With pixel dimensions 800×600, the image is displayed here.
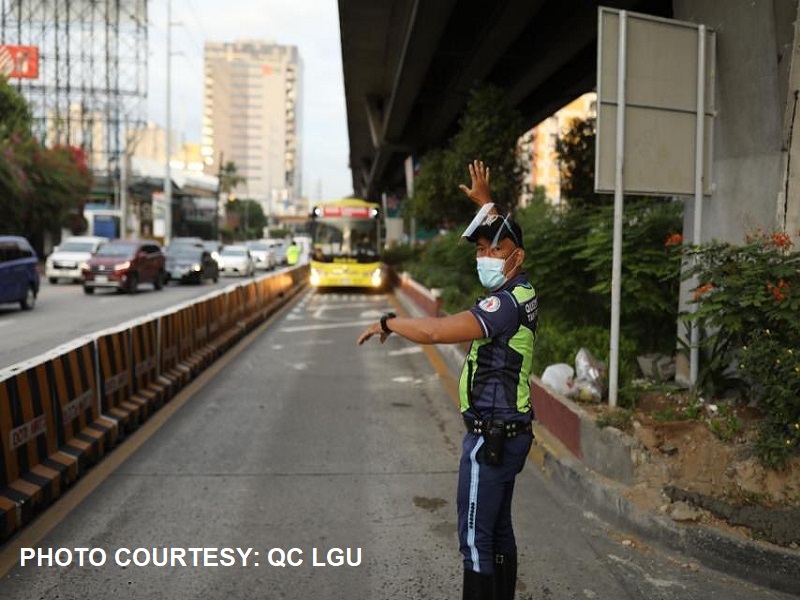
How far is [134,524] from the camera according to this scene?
4984 mm

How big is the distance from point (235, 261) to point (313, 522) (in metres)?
33.8

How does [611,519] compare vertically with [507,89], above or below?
below

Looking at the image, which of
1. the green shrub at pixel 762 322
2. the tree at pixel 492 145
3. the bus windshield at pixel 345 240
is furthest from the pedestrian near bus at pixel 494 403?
the bus windshield at pixel 345 240

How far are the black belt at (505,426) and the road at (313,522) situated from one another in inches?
46.8

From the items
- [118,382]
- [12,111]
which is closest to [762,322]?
[118,382]

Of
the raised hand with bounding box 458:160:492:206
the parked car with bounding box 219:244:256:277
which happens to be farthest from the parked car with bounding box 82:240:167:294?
the raised hand with bounding box 458:160:492:206

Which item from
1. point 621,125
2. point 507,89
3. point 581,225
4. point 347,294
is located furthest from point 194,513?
point 347,294

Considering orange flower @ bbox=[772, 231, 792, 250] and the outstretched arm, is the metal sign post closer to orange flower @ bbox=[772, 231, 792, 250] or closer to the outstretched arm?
orange flower @ bbox=[772, 231, 792, 250]

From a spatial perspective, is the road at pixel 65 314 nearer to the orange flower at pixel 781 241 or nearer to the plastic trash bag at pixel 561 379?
the plastic trash bag at pixel 561 379

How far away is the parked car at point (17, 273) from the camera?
16969 mm

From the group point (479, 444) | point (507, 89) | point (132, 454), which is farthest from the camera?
point (507, 89)

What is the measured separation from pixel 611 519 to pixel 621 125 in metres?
3.06

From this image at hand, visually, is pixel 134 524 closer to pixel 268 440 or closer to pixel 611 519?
pixel 268 440

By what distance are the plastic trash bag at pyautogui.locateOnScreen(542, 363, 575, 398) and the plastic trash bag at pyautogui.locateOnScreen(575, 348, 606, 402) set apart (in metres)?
0.07
